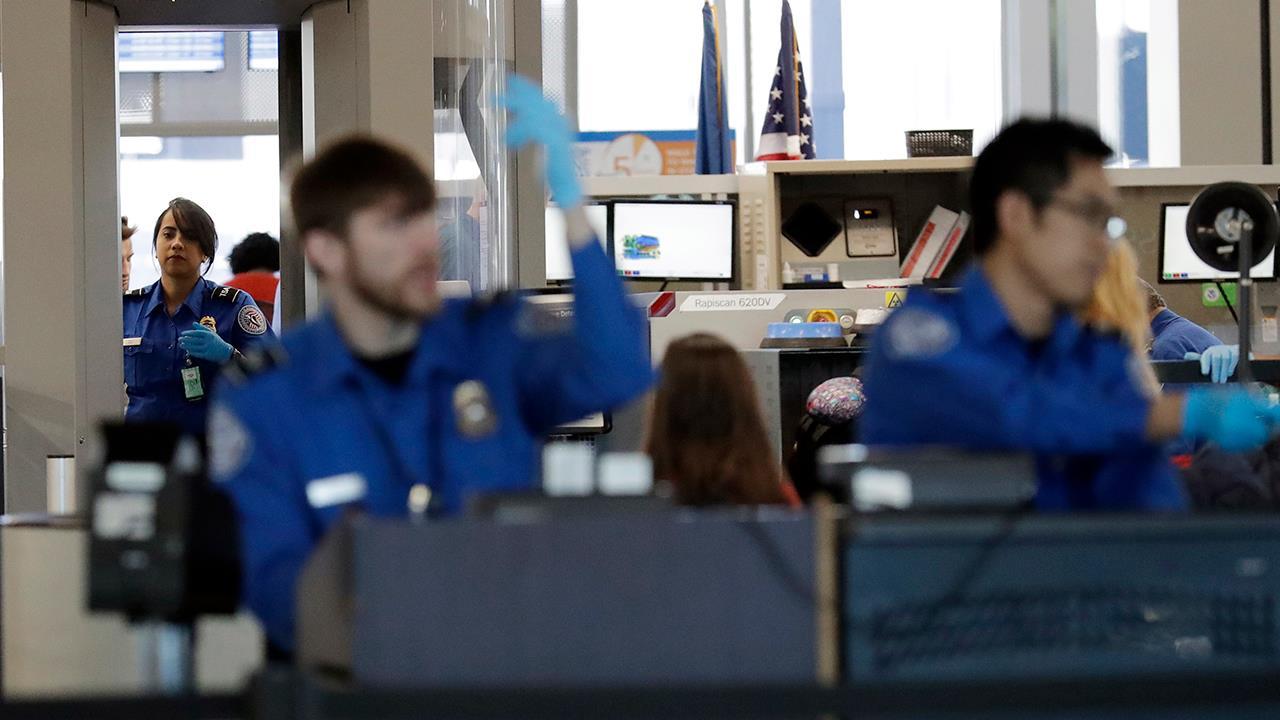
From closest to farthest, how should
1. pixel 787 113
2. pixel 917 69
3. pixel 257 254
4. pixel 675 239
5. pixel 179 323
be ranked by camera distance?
pixel 179 323
pixel 257 254
pixel 675 239
pixel 787 113
pixel 917 69

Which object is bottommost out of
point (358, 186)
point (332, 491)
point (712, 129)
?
point (332, 491)

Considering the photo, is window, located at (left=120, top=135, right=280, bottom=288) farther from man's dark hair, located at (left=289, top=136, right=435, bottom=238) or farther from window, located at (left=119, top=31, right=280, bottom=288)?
man's dark hair, located at (left=289, top=136, right=435, bottom=238)

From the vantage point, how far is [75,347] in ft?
14.5

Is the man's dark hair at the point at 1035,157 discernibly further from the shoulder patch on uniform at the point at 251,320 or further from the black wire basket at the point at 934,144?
the black wire basket at the point at 934,144

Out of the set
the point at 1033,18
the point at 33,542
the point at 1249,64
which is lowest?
the point at 33,542

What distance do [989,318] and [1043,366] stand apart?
90mm

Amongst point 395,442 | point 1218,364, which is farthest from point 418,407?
point 1218,364

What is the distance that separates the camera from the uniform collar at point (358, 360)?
1.76 m

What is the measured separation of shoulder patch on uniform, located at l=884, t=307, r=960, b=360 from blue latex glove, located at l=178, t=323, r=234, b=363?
113 inches

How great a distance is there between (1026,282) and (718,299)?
4.20 metres

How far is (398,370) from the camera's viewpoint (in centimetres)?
182

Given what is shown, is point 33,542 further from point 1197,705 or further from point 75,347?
point 75,347

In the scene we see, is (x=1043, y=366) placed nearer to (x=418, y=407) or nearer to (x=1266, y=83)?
(x=418, y=407)

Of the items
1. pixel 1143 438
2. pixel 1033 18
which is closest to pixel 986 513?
pixel 1143 438
